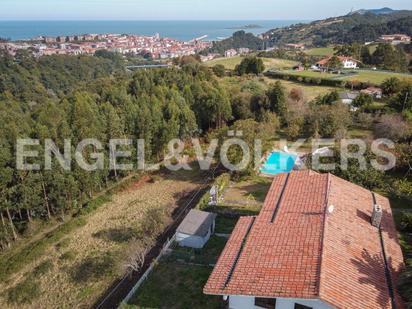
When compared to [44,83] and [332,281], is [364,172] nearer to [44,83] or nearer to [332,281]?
[332,281]

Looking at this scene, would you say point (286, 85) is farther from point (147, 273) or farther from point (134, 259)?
point (147, 273)

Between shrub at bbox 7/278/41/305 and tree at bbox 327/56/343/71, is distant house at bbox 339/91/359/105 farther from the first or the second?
shrub at bbox 7/278/41/305

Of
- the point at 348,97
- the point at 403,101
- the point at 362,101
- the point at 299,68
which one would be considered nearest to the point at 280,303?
the point at 403,101

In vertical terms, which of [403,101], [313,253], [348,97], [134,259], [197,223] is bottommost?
[134,259]

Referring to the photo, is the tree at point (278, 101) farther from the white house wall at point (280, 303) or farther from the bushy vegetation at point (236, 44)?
the bushy vegetation at point (236, 44)

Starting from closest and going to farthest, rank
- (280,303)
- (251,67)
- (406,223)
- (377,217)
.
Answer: (280,303)
(377,217)
(406,223)
(251,67)

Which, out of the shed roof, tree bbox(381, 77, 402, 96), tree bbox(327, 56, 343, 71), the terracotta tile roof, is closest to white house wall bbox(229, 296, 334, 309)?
the terracotta tile roof

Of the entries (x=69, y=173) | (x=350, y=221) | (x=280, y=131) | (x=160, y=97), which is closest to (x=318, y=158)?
(x=350, y=221)
